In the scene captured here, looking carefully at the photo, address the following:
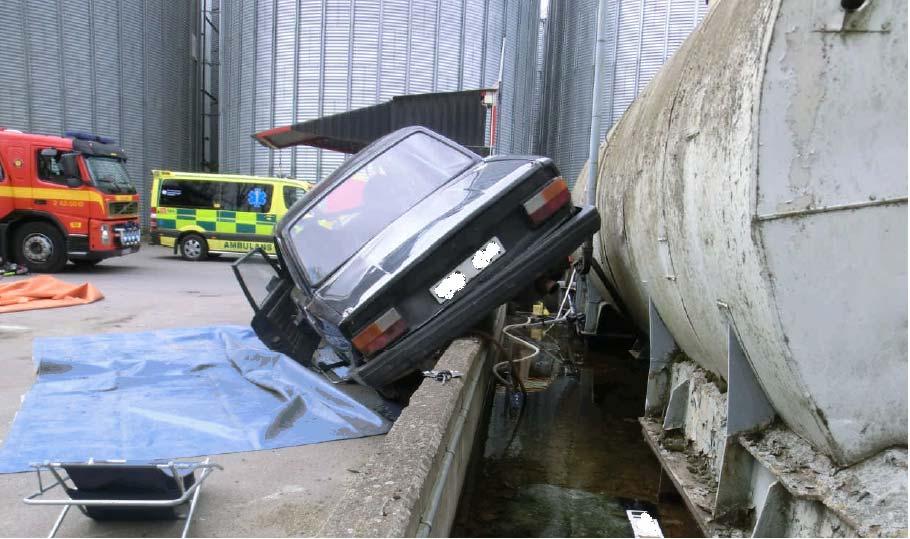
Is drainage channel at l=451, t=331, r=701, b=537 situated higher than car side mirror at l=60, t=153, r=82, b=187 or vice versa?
car side mirror at l=60, t=153, r=82, b=187

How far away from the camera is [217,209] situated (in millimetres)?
14719

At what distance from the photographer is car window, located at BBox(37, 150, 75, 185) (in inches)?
417

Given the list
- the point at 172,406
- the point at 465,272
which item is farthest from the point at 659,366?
the point at 172,406

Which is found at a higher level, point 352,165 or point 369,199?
point 352,165

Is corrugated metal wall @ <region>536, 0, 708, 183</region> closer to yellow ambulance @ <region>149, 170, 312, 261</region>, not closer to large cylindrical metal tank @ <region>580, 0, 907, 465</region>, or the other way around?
yellow ambulance @ <region>149, 170, 312, 261</region>

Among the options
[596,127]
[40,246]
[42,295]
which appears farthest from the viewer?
[40,246]

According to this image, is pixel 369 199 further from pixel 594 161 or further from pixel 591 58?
pixel 591 58

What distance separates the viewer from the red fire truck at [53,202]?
34.5 ft

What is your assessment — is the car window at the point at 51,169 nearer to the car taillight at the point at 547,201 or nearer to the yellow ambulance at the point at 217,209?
the yellow ambulance at the point at 217,209

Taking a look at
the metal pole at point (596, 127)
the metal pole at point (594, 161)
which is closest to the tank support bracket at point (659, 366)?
the metal pole at point (594, 161)

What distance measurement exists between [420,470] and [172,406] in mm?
2735

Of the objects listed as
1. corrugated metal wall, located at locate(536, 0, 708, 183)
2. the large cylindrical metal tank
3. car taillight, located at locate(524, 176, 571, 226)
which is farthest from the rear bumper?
corrugated metal wall, located at locate(536, 0, 708, 183)

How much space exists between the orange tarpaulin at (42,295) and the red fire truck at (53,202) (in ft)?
8.23

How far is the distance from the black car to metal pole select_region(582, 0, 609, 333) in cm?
131
